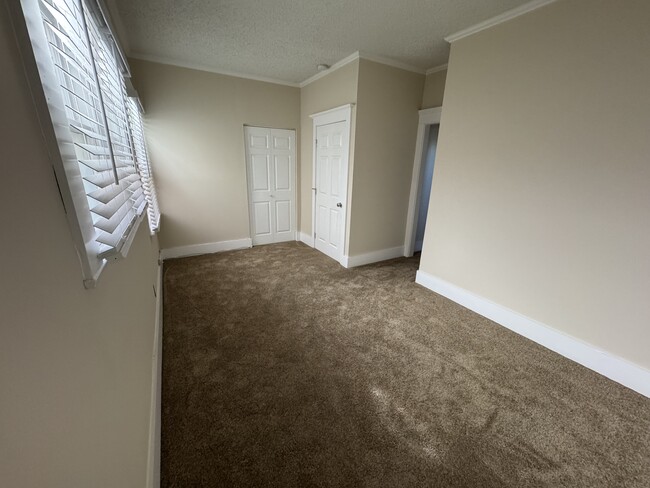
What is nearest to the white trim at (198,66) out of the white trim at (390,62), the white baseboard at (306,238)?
the white trim at (390,62)

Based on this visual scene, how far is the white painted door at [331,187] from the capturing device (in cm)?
359

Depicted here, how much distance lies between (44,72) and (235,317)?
2.23 m

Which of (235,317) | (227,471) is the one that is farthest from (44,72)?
(235,317)

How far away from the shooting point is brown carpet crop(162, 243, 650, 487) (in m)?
1.32

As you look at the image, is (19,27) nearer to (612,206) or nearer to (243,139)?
(612,206)

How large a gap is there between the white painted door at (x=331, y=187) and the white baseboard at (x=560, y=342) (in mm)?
1602

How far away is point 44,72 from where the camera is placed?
58cm

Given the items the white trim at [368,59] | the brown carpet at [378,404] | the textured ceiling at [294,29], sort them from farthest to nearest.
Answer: the white trim at [368,59]
the textured ceiling at [294,29]
the brown carpet at [378,404]

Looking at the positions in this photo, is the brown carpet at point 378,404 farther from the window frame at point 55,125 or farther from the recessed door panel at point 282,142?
the recessed door panel at point 282,142

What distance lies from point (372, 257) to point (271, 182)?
206cm

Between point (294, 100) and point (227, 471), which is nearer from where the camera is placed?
point (227, 471)

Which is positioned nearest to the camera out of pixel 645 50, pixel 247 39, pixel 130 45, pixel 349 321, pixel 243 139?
pixel 645 50

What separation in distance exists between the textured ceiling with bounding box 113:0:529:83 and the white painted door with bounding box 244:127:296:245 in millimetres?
1036

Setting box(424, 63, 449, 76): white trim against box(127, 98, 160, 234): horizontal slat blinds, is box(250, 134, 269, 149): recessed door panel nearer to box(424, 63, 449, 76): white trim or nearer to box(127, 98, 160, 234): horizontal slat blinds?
box(127, 98, 160, 234): horizontal slat blinds
